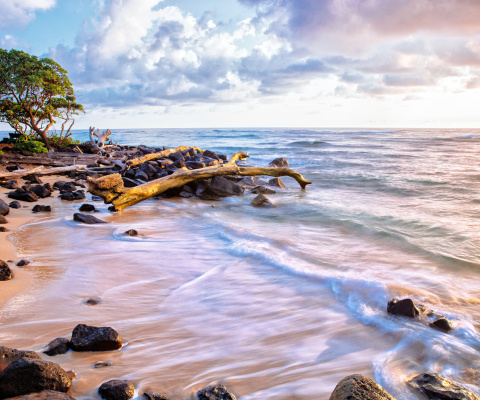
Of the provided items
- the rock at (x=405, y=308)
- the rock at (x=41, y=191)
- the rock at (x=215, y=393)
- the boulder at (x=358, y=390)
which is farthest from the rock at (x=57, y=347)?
the rock at (x=41, y=191)

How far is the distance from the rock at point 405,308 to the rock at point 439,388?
89 centimetres

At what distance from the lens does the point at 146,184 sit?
7.91m

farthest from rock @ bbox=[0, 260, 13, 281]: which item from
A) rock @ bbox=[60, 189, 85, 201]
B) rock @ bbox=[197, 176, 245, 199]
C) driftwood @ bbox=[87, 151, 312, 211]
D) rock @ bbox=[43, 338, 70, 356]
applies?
rock @ bbox=[197, 176, 245, 199]

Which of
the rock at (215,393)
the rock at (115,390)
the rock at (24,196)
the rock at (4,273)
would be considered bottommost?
the rock at (215,393)

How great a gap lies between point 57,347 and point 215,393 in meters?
1.19

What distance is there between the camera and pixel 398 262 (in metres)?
4.98

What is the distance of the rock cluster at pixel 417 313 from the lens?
307 centimetres

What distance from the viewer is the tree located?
573 inches

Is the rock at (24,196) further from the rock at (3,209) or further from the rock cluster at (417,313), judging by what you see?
the rock cluster at (417,313)

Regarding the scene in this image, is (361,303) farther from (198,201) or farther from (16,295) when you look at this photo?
(198,201)

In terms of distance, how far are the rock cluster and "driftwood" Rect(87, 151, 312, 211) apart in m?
5.51

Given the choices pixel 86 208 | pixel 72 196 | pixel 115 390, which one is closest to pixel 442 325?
pixel 115 390

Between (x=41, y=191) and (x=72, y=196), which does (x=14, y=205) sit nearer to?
(x=41, y=191)

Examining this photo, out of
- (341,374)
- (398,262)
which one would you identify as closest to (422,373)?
(341,374)
